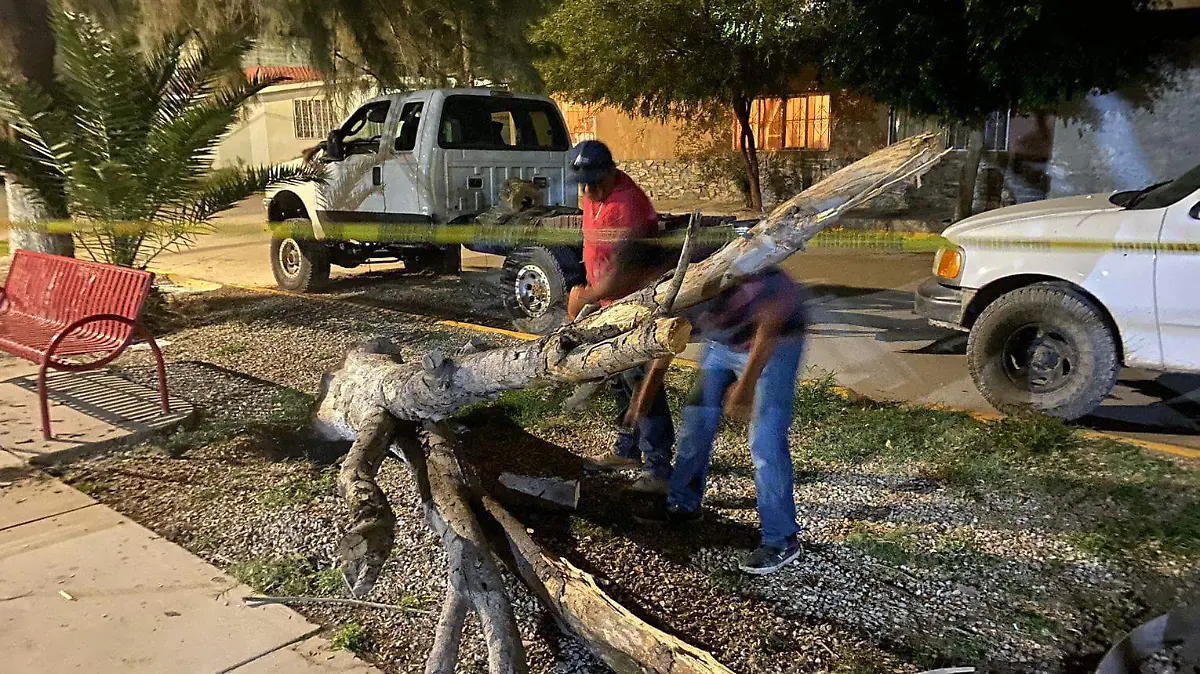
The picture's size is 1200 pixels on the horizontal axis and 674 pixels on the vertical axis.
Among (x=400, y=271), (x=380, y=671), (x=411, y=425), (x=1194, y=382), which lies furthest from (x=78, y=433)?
(x=1194, y=382)

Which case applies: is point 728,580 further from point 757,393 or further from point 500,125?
point 500,125

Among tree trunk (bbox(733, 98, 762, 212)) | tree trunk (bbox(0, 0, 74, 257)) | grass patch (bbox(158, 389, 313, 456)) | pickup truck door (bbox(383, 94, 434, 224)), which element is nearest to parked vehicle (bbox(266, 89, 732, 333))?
pickup truck door (bbox(383, 94, 434, 224))

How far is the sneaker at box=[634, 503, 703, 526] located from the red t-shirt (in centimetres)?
114

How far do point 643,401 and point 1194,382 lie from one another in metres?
4.42

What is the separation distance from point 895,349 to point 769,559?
4.05 metres

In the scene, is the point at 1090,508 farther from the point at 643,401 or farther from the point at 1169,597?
the point at 643,401

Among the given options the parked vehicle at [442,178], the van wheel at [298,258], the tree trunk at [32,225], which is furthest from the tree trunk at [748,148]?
the tree trunk at [32,225]

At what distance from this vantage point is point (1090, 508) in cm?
397

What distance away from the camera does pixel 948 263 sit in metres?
5.51

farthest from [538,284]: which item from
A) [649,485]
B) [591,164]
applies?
[649,485]

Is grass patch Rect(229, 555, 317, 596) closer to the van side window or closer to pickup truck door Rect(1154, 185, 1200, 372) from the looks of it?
pickup truck door Rect(1154, 185, 1200, 372)

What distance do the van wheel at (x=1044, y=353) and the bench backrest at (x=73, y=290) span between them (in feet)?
16.6

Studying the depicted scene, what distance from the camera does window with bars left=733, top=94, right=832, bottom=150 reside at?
52.1 feet

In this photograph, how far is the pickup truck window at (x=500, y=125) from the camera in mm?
8469
